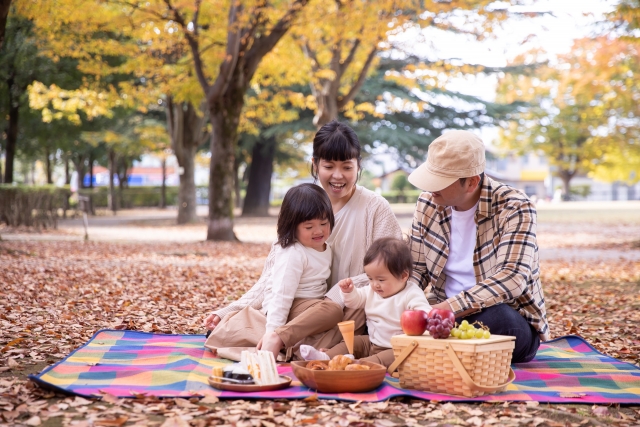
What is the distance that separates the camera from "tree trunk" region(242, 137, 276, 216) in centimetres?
2930

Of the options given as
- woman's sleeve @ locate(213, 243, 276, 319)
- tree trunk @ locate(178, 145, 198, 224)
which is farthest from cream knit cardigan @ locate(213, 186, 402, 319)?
tree trunk @ locate(178, 145, 198, 224)

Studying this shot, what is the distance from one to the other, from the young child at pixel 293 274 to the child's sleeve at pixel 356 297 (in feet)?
0.54

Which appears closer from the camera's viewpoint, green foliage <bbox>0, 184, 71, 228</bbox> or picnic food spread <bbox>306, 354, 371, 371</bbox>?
picnic food spread <bbox>306, 354, 371, 371</bbox>

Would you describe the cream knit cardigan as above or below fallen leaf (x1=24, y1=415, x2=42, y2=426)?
above

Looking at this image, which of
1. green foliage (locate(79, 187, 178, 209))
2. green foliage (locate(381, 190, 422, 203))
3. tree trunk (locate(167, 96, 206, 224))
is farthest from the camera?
green foliage (locate(381, 190, 422, 203))

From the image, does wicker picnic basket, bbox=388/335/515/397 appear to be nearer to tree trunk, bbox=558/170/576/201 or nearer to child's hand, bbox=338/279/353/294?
child's hand, bbox=338/279/353/294

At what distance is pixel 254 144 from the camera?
1121 inches

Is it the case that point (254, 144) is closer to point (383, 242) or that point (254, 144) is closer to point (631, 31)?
point (631, 31)

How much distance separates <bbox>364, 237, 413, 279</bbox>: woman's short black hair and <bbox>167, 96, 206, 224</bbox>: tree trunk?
17877 mm

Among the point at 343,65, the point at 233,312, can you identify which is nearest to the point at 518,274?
the point at 233,312

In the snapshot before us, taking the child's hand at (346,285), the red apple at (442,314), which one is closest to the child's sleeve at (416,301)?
the red apple at (442,314)

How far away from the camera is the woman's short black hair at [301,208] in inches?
166

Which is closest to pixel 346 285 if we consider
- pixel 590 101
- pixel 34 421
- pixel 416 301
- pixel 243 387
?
pixel 416 301

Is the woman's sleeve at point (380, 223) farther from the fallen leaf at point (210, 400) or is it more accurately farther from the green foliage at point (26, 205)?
the green foliage at point (26, 205)
